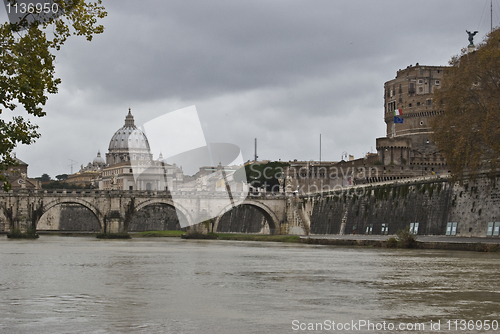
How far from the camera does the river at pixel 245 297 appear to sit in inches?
432

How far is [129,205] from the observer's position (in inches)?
2527

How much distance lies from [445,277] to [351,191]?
3412 cm

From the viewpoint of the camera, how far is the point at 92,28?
43.2 ft

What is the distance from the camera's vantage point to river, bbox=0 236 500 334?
11.0 metres

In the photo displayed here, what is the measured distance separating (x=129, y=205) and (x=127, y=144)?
127023 millimetres

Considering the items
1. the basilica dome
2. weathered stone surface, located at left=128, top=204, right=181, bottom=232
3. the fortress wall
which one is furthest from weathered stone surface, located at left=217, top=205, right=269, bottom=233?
the basilica dome

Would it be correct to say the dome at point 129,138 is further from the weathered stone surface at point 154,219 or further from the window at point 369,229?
the window at point 369,229

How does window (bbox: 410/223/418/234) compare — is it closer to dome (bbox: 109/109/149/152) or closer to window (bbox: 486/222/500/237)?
window (bbox: 486/222/500/237)

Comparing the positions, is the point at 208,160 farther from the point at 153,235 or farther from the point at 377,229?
the point at 377,229

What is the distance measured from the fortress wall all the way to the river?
1273 centimetres

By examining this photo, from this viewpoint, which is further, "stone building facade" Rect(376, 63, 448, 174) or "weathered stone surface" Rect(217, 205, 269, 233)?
"stone building facade" Rect(376, 63, 448, 174)

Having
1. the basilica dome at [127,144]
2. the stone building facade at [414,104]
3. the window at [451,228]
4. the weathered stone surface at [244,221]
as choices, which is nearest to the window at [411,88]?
the stone building facade at [414,104]

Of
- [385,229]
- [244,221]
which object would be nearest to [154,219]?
[244,221]

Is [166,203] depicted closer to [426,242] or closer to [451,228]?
[451,228]
